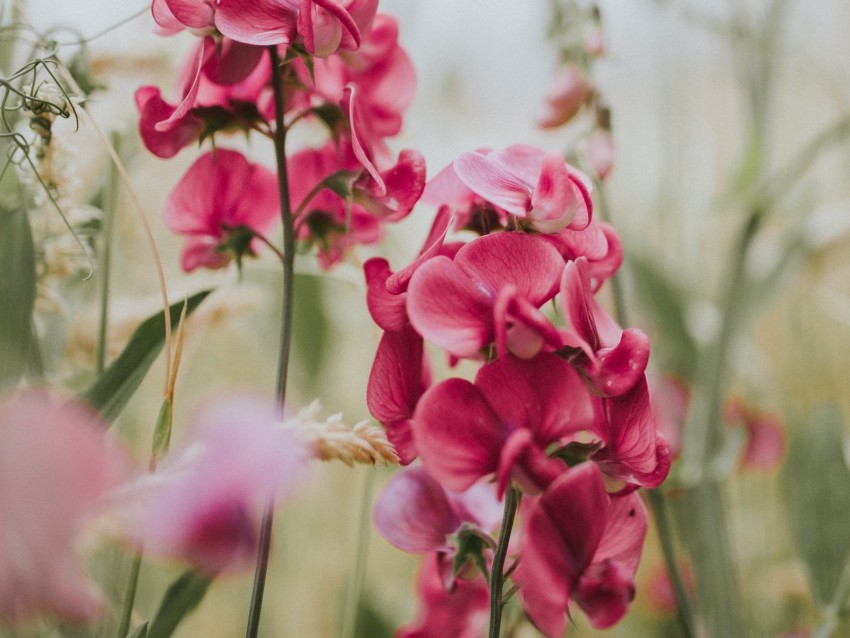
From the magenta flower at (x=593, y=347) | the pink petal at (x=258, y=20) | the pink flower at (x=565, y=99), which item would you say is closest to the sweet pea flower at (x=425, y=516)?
the magenta flower at (x=593, y=347)

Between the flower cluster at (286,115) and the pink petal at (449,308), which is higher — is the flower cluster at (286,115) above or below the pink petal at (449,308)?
above

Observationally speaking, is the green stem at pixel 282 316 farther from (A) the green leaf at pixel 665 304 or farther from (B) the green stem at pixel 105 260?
(A) the green leaf at pixel 665 304

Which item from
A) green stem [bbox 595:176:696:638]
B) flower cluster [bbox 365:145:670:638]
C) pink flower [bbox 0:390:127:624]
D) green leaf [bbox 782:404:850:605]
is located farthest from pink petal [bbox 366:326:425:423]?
green leaf [bbox 782:404:850:605]

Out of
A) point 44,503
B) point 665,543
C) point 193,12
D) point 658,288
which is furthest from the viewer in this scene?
point 658,288

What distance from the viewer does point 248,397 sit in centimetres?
31

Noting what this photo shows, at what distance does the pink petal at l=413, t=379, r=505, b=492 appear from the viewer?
27 centimetres

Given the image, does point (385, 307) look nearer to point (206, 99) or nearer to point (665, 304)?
point (206, 99)

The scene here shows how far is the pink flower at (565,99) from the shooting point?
57 cm

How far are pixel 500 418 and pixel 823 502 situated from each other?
377 mm

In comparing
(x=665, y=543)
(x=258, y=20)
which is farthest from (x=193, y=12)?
(x=665, y=543)

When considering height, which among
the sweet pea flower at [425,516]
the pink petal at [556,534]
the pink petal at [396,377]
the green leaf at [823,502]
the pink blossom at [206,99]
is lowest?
the green leaf at [823,502]

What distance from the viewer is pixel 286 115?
41 cm

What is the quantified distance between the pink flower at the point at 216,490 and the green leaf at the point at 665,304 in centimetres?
51

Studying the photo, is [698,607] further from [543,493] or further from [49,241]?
[49,241]
